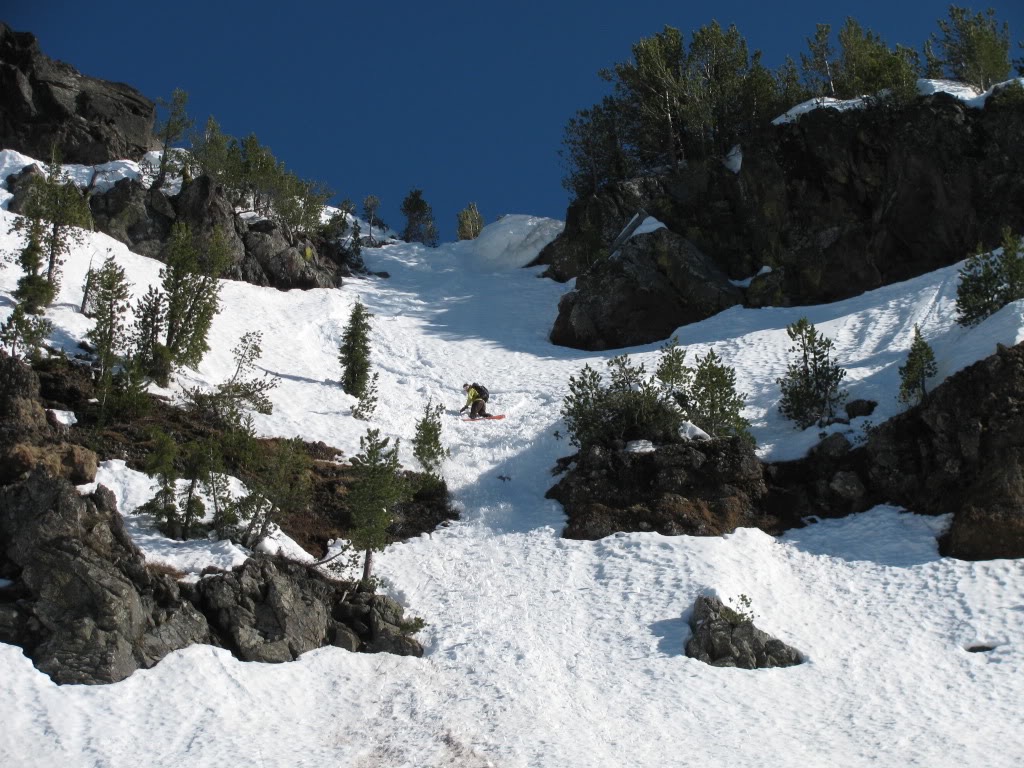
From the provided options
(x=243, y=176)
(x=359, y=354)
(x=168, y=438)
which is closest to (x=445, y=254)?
(x=243, y=176)

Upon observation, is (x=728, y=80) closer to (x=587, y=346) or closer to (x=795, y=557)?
(x=587, y=346)

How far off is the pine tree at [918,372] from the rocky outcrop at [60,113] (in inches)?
1594

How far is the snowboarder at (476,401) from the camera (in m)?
29.1

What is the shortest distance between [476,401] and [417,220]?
155ft

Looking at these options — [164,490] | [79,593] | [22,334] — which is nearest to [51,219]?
[22,334]

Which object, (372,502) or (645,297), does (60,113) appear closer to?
(645,297)

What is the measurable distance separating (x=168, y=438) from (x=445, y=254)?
4157 cm

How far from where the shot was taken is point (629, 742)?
13.1m

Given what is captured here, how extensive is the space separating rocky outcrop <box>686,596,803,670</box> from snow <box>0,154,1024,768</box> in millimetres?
308

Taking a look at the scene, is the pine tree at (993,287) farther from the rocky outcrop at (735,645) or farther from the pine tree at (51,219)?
the pine tree at (51,219)

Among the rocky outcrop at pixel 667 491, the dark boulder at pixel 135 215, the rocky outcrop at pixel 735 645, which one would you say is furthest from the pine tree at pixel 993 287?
the dark boulder at pixel 135 215

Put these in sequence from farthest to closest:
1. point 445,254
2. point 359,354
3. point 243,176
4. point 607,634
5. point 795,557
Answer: point 445,254 → point 243,176 → point 359,354 → point 795,557 → point 607,634

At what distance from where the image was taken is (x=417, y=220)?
242 feet

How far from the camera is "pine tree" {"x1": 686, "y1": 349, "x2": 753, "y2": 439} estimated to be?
23.5 meters
